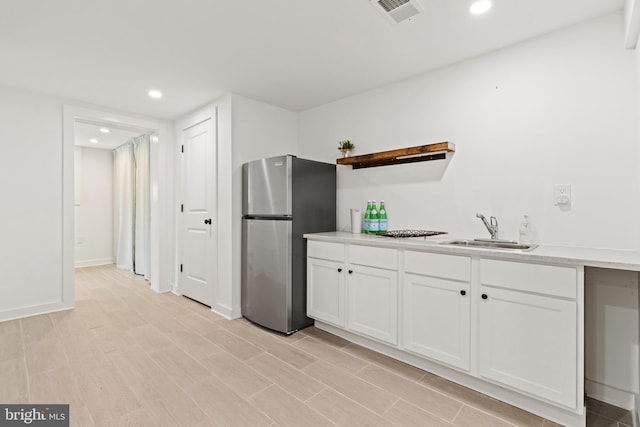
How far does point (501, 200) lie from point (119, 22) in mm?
2848

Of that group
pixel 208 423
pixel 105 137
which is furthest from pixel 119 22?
pixel 105 137

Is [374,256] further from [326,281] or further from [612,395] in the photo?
[612,395]

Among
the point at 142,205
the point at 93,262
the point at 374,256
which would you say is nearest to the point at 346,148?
the point at 374,256

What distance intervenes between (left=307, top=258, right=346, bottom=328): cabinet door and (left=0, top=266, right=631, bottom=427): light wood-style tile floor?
0.20 metres

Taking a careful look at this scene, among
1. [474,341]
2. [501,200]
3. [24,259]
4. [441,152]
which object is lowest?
[474,341]

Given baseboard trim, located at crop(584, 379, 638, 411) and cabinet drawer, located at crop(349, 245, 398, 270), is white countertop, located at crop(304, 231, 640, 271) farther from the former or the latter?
baseboard trim, located at crop(584, 379, 638, 411)

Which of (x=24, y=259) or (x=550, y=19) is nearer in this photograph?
(x=550, y=19)

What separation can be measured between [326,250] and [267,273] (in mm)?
638

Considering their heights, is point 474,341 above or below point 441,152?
below

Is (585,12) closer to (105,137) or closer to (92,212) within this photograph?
(105,137)

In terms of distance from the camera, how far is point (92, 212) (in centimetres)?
579

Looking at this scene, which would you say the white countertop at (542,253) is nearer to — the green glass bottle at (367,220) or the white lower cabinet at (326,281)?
the white lower cabinet at (326,281)

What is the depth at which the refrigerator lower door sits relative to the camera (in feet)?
8.88

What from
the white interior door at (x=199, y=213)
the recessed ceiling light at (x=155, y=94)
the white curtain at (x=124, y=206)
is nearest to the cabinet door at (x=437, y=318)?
the white interior door at (x=199, y=213)
